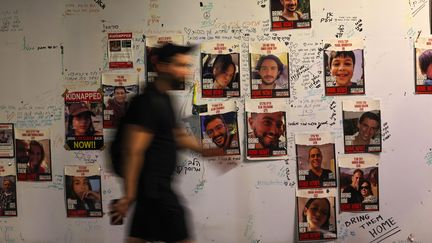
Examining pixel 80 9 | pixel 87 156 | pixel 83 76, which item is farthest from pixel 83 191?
pixel 80 9

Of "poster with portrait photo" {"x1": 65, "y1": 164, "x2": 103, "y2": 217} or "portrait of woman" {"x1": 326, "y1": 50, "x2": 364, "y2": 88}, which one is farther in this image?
"poster with portrait photo" {"x1": 65, "y1": 164, "x2": 103, "y2": 217}

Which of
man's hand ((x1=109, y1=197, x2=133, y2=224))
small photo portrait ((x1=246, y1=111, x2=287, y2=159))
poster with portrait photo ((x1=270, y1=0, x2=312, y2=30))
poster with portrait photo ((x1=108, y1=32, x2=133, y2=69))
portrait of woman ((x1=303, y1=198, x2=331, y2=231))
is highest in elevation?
poster with portrait photo ((x1=270, y1=0, x2=312, y2=30))

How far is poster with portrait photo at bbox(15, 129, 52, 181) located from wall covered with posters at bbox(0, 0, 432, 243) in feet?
0.43

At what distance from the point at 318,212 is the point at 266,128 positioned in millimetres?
592

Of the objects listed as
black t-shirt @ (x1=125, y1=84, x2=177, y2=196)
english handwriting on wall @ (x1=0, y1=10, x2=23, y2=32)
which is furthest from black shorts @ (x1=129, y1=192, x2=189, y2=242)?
english handwriting on wall @ (x1=0, y1=10, x2=23, y2=32)

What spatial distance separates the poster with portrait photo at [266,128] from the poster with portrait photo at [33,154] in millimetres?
1236

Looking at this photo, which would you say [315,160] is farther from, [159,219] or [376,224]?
[159,219]

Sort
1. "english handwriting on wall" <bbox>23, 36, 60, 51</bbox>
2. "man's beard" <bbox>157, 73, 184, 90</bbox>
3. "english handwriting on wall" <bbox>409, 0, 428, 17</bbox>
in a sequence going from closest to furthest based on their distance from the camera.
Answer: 1. "man's beard" <bbox>157, 73, 184, 90</bbox>
2. "english handwriting on wall" <bbox>409, 0, 428, 17</bbox>
3. "english handwriting on wall" <bbox>23, 36, 60, 51</bbox>

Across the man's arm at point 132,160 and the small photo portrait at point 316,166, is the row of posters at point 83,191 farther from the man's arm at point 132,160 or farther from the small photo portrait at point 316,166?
the small photo portrait at point 316,166

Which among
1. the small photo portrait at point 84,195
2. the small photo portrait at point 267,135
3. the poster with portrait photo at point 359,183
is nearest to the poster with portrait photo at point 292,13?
the small photo portrait at point 267,135

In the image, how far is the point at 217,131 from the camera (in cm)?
280

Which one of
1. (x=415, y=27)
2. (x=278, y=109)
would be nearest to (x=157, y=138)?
(x=278, y=109)

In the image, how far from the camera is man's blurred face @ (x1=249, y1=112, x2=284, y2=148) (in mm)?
2793

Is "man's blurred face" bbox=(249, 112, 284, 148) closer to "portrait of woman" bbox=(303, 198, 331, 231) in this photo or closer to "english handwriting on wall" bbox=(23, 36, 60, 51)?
"portrait of woman" bbox=(303, 198, 331, 231)
